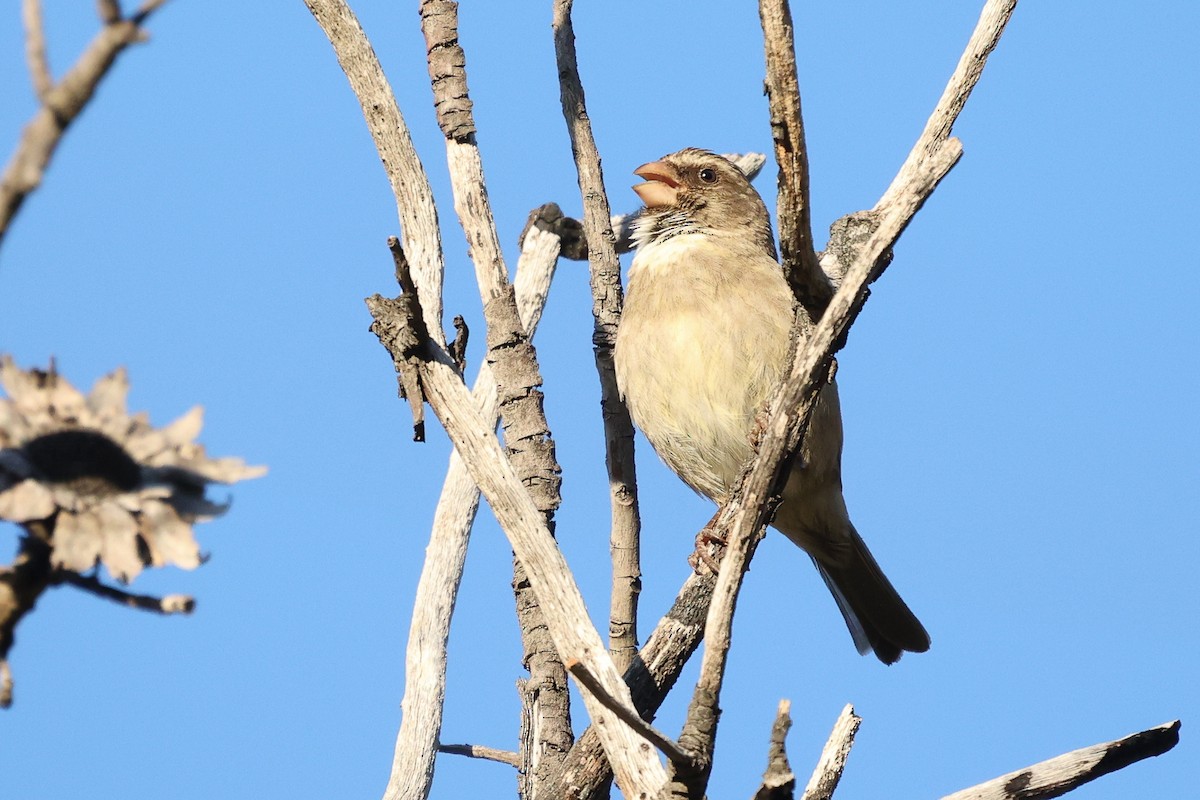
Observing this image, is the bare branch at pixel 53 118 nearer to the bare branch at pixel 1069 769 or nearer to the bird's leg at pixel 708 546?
the bare branch at pixel 1069 769

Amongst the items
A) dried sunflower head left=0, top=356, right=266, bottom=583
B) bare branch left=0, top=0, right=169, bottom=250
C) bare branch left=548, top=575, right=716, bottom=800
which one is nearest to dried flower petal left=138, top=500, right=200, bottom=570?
dried sunflower head left=0, top=356, right=266, bottom=583

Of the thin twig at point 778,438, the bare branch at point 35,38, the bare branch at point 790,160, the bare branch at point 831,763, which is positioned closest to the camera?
the bare branch at point 35,38

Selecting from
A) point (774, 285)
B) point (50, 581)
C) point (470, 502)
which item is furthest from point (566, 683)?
point (50, 581)

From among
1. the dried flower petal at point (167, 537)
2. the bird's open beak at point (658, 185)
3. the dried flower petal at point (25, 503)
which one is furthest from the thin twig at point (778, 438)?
the bird's open beak at point (658, 185)

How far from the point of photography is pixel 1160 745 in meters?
3.58

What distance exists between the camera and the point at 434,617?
16.2 ft

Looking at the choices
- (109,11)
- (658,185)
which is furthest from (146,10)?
(658,185)

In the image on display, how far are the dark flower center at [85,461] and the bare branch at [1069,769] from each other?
2638 millimetres

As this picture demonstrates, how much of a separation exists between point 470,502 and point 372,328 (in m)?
1.95

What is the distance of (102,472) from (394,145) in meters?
2.37

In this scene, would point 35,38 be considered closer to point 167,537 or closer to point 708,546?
point 167,537

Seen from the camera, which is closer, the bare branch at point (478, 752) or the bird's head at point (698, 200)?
the bare branch at point (478, 752)

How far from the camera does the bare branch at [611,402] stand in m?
4.86

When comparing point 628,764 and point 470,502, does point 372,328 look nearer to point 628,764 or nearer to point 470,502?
point 628,764
